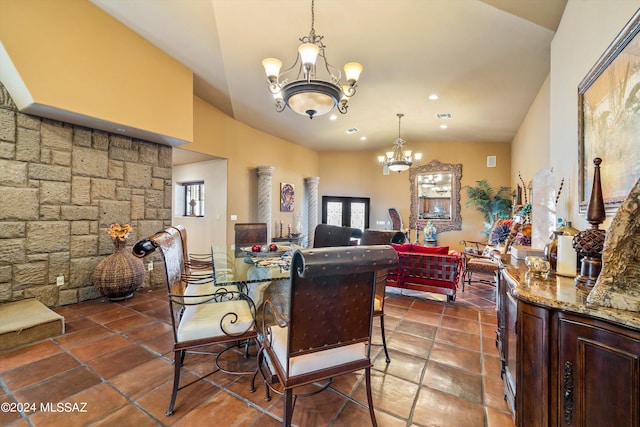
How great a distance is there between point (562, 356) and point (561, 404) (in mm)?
211

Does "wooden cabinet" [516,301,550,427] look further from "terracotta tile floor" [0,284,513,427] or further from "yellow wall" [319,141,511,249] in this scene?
Answer: "yellow wall" [319,141,511,249]

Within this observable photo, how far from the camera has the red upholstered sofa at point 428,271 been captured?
3783 mm

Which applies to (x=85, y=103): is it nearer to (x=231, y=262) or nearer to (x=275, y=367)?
(x=231, y=262)

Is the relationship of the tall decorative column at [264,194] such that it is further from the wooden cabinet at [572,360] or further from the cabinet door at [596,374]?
the cabinet door at [596,374]

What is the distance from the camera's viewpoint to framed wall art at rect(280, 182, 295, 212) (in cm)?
715

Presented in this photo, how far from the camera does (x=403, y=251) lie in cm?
412

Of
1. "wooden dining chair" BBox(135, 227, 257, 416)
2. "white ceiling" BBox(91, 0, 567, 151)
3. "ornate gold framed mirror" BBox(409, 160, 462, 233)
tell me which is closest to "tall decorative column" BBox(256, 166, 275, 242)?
"white ceiling" BBox(91, 0, 567, 151)

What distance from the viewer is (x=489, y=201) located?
668 cm

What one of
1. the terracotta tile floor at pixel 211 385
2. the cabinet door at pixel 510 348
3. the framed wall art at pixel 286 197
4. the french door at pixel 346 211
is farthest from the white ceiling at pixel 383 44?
the french door at pixel 346 211

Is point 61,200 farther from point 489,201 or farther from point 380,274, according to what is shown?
point 489,201

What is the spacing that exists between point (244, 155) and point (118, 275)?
3.48 metres

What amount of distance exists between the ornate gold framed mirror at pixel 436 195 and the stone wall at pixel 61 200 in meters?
6.61

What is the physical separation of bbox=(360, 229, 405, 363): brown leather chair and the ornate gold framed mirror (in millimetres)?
4369

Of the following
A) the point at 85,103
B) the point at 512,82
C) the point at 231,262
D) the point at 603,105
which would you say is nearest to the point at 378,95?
the point at 512,82
